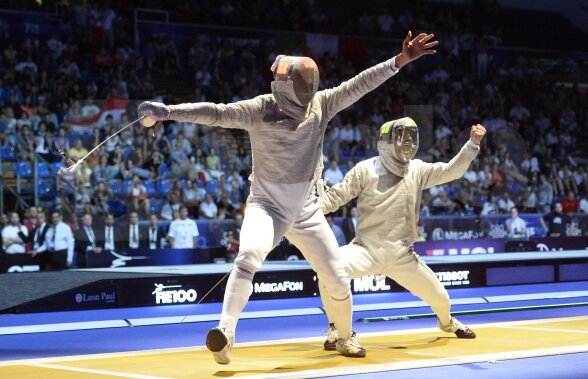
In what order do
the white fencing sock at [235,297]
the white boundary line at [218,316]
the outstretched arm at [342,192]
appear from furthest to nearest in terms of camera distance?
the white boundary line at [218,316], the outstretched arm at [342,192], the white fencing sock at [235,297]

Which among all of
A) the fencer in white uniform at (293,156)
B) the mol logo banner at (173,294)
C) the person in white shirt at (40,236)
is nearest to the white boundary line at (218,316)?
the mol logo banner at (173,294)

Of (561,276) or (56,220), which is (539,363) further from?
(56,220)

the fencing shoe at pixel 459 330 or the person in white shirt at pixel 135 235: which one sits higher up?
the person in white shirt at pixel 135 235

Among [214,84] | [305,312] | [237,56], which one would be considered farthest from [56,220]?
[237,56]

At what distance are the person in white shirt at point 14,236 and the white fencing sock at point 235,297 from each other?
7710 millimetres

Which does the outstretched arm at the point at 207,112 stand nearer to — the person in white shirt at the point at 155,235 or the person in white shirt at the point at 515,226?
the person in white shirt at the point at 155,235

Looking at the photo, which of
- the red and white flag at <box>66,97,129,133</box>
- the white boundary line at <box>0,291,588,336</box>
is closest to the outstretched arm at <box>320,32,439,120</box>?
the white boundary line at <box>0,291,588,336</box>

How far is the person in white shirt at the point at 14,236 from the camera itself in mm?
12625

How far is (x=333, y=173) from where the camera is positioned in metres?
15.4

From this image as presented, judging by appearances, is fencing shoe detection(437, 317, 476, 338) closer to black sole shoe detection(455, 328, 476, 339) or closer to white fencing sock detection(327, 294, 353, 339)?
black sole shoe detection(455, 328, 476, 339)

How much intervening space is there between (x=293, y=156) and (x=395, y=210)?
1449 millimetres

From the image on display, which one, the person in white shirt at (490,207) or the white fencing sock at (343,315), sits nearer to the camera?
the white fencing sock at (343,315)

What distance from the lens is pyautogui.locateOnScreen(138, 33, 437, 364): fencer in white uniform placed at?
224 inches

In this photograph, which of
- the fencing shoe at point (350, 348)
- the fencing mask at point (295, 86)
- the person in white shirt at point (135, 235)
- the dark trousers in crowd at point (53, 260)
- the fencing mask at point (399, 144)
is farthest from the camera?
the person in white shirt at point (135, 235)
